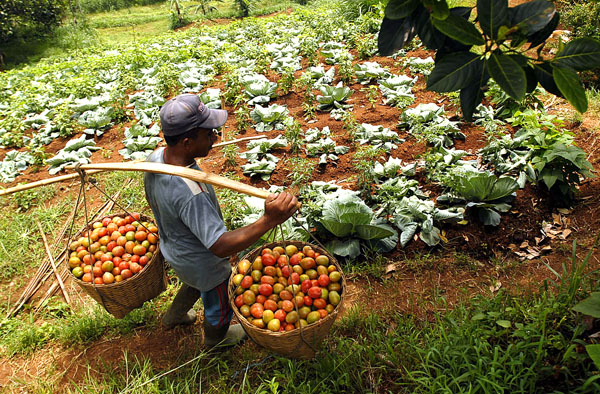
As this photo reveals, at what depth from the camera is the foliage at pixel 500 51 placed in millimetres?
1116

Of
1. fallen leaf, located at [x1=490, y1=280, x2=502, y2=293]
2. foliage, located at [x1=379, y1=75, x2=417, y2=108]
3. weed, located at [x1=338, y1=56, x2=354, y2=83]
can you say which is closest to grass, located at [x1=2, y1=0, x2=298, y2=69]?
weed, located at [x1=338, y1=56, x2=354, y2=83]

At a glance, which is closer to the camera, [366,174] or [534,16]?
[534,16]

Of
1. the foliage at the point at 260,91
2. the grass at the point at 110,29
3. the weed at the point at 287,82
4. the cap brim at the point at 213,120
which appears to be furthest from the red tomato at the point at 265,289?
the grass at the point at 110,29

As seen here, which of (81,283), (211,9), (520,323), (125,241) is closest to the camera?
(520,323)

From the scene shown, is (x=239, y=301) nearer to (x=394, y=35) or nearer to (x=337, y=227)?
(x=337, y=227)

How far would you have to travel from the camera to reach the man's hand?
190 cm

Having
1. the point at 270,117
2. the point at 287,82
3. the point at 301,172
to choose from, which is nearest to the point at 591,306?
the point at 301,172

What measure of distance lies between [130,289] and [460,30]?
2389 mm

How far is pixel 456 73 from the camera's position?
124 centimetres

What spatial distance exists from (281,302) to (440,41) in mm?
1583

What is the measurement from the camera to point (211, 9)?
19.2 metres

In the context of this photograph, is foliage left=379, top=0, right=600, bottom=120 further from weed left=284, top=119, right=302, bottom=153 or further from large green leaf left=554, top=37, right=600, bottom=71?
weed left=284, top=119, right=302, bottom=153

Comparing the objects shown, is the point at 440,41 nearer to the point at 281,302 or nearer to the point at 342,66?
the point at 281,302

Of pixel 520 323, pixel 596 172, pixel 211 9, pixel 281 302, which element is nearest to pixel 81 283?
pixel 281 302
